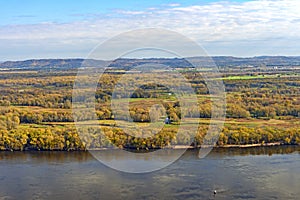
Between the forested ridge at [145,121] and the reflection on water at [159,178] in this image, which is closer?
the reflection on water at [159,178]

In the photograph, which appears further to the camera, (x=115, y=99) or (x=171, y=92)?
(x=171, y=92)

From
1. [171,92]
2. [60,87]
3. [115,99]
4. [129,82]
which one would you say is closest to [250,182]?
[115,99]

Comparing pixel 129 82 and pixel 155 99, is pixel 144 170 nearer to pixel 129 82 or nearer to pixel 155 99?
pixel 155 99

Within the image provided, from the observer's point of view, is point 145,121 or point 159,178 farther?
point 145,121

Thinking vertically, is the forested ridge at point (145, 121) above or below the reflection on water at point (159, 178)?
above

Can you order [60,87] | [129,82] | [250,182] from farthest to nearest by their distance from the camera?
[60,87]
[129,82]
[250,182]

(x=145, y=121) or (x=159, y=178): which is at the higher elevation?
(x=145, y=121)

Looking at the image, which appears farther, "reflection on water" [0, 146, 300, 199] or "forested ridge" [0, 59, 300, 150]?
"forested ridge" [0, 59, 300, 150]

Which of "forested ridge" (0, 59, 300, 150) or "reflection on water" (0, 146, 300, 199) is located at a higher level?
"forested ridge" (0, 59, 300, 150)
